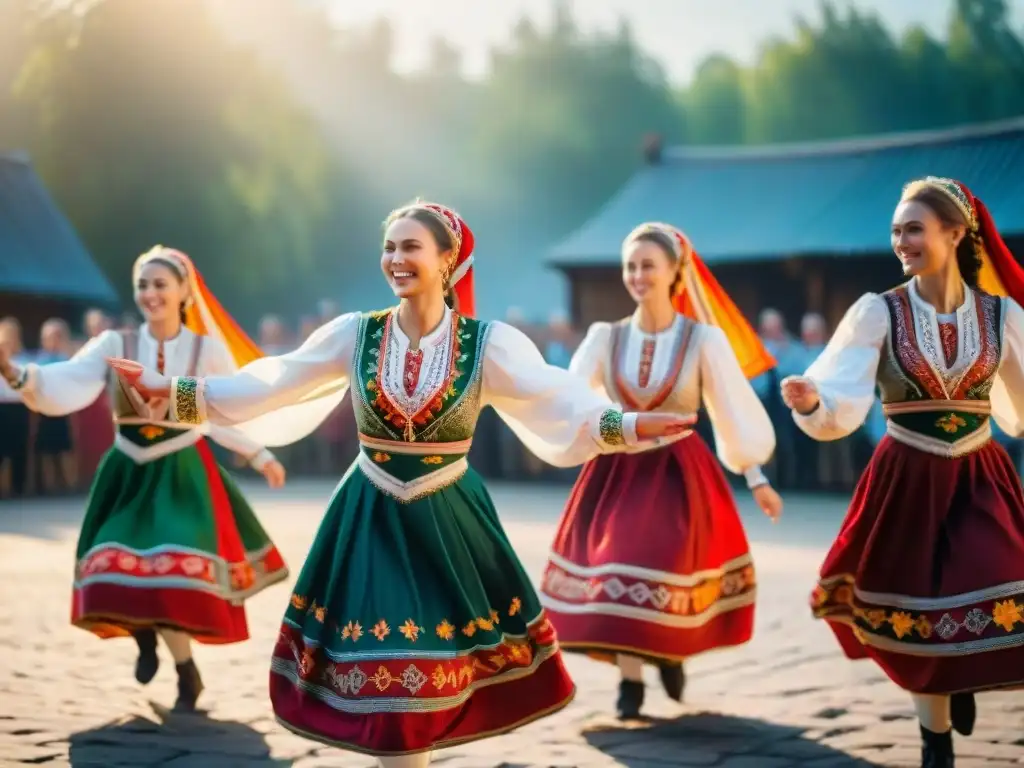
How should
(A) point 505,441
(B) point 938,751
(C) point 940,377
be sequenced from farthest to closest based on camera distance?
(A) point 505,441
(C) point 940,377
(B) point 938,751

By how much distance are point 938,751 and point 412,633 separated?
1811mm

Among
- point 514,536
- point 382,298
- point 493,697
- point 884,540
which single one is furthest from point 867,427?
point 382,298

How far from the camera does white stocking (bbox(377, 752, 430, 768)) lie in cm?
428

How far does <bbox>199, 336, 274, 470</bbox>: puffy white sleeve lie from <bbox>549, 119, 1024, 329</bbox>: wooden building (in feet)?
47.2

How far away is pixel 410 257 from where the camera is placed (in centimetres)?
454

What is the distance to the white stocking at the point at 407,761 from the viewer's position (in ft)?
14.0

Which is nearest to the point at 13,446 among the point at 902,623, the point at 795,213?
the point at 795,213

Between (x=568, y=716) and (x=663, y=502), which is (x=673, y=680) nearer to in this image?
(x=568, y=716)

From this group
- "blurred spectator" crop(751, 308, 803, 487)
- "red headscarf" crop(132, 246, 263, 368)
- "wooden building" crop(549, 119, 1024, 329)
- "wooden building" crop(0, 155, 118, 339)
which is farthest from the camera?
"wooden building" crop(0, 155, 118, 339)

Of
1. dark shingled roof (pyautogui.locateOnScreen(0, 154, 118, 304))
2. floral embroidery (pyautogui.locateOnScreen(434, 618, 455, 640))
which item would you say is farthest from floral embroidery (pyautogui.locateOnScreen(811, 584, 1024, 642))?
dark shingled roof (pyautogui.locateOnScreen(0, 154, 118, 304))

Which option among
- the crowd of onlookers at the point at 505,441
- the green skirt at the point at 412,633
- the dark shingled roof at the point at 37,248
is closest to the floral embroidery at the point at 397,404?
the green skirt at the point at 412,633

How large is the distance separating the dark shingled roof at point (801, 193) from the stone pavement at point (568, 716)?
43.5ft

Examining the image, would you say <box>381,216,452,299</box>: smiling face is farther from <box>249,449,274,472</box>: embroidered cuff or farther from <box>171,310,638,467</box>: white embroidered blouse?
<box>249,449,274,472</box>: embroidered cuff

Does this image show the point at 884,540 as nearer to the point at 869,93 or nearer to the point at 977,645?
the point at 977,645
